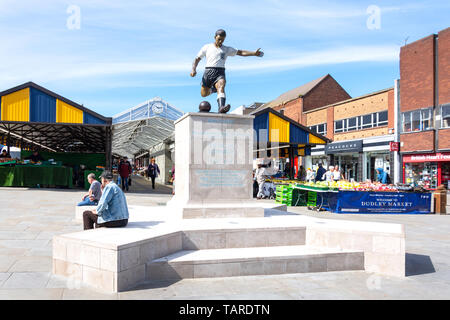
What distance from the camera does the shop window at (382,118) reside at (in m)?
31.7

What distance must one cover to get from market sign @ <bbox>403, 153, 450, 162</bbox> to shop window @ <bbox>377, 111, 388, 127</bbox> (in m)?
3.79

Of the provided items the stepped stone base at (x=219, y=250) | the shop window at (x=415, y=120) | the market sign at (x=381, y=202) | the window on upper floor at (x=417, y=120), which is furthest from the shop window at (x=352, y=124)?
the stepped stone base at (x=219, y=250)

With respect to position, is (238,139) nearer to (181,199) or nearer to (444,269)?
(181,199)

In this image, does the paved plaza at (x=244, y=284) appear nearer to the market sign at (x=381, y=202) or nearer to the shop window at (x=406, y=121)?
the market sign at (x=381, y=202)

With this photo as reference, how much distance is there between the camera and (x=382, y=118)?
32.1 m

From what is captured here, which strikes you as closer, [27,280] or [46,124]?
[27,280]

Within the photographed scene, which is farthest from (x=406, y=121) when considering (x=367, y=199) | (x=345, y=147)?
(x=367, y=199)

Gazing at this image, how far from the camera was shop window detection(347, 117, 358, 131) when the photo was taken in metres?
35.2

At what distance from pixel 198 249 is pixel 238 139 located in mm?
2634

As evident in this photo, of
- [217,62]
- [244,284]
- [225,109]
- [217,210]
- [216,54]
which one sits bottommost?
[244,284]

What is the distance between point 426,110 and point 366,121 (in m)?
6.53

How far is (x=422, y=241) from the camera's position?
27.6 ft

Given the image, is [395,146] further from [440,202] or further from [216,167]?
[216,167]
